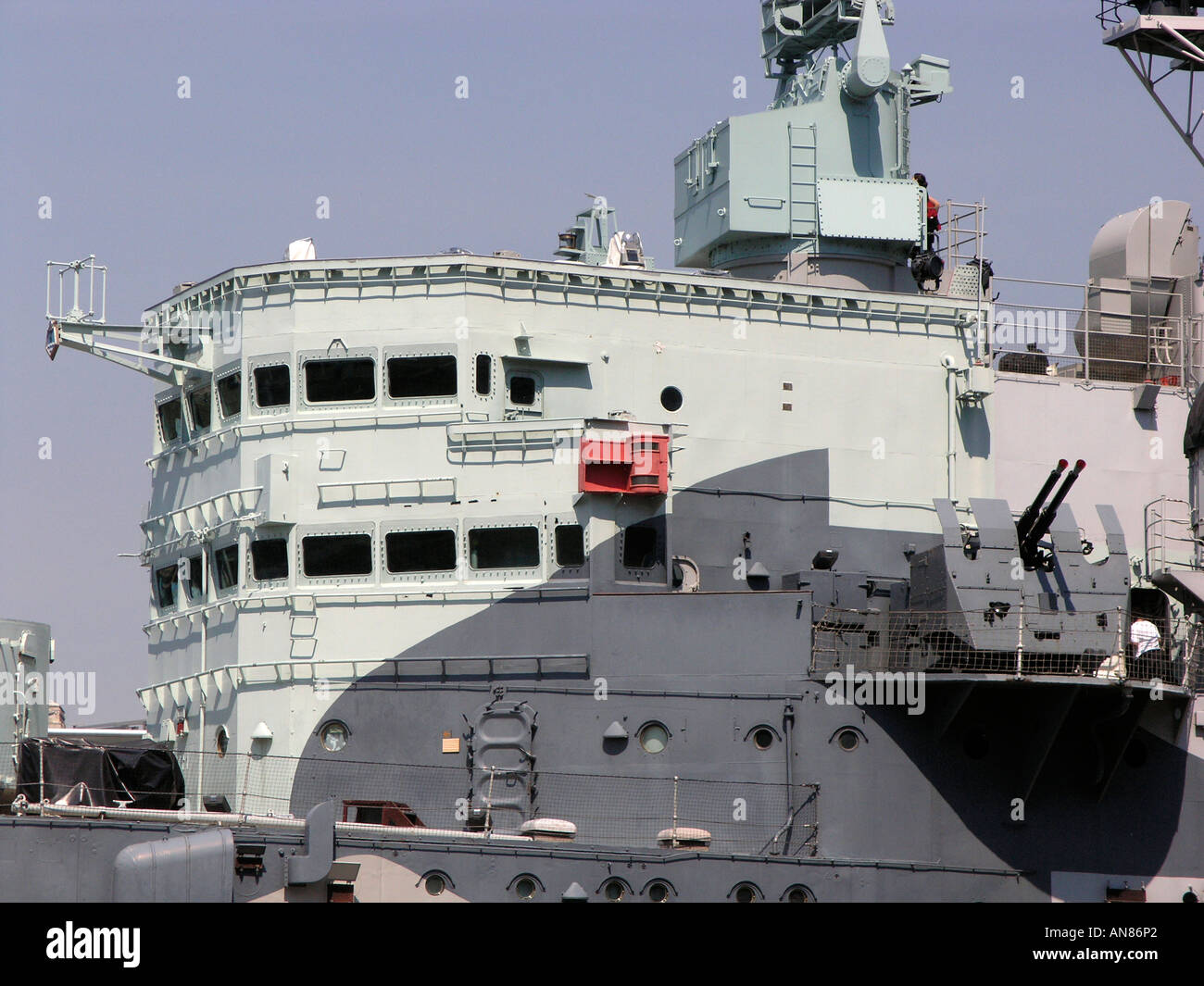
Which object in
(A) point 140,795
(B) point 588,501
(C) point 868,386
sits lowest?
(A) point 140,795

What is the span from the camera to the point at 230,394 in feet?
94.1

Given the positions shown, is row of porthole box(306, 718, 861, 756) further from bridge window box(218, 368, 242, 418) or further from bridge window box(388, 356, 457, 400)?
bridge window box(218, 368, 242, 418)

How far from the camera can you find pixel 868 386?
29703 mm

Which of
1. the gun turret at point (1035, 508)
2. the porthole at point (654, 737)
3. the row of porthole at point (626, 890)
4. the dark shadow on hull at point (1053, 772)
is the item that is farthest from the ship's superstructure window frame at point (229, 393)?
the gun turret at point (1035, 508)

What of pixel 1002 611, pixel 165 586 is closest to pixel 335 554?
pixel 165 586

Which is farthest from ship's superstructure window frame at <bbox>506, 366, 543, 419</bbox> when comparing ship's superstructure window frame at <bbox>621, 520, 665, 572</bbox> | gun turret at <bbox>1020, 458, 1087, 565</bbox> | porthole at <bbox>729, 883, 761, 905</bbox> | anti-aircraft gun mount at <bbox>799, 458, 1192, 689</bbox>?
porthole at <bbox>729, 883, 761, 905</bbox>

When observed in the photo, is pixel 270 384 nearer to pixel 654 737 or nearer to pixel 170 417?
pixel 170 417

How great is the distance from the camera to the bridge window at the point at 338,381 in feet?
91.4

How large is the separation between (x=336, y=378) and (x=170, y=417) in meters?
3.67

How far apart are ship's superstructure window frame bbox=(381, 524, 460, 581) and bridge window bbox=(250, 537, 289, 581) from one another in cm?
143

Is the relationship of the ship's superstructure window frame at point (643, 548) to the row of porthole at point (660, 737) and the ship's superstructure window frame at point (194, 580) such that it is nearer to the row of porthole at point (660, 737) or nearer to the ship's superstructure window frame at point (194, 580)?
the row of porthole at point (660, 737)
